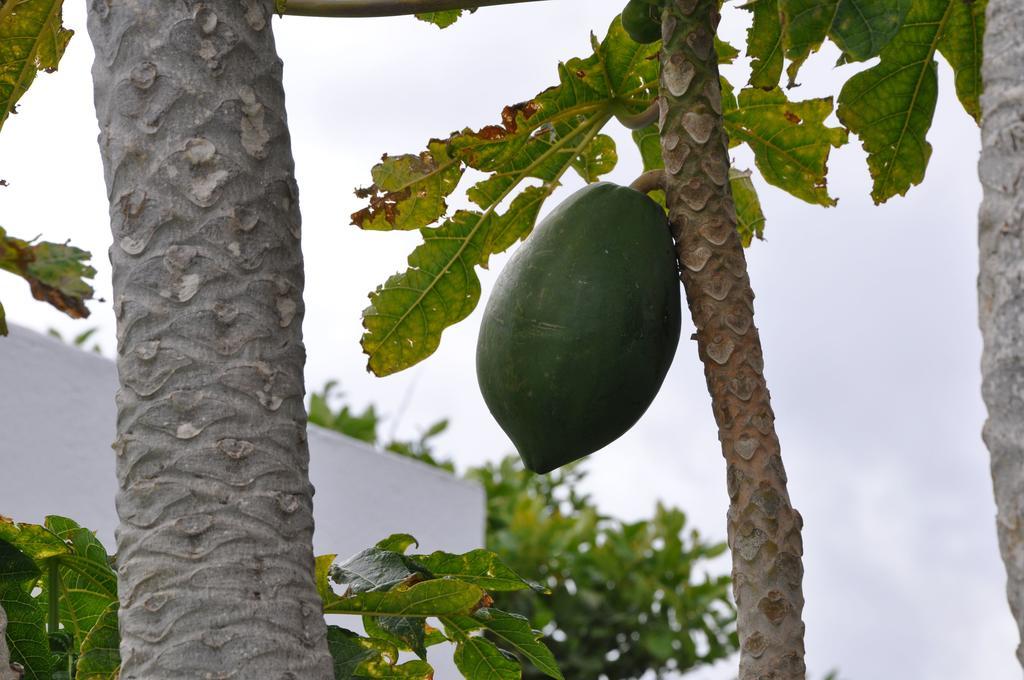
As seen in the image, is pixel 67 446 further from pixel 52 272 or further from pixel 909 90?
pixel 52 272

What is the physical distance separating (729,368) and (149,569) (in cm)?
54

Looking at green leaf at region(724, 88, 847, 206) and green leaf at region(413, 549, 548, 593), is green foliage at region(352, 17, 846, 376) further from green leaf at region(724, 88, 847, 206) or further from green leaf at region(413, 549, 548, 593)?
green leaf at region(413, 549, 548, 593)

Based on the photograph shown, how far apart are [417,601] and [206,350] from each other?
473 mm

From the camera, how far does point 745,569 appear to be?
108 cm

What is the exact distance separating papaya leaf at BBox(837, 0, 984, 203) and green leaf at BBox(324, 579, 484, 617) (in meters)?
0.74

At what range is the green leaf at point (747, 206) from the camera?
1644 millimetres

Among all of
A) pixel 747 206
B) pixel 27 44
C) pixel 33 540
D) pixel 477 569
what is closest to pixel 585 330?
pixel 477 569

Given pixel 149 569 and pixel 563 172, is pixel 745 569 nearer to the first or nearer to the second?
pixel 149 569

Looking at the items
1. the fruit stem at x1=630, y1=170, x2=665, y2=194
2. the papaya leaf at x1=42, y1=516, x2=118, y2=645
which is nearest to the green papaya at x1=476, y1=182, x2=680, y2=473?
the fruit stem at x1=630, y1=170, x2=665, y2=194

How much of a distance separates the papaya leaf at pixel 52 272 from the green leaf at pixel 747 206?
0.96 m

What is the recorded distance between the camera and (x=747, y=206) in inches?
65.6

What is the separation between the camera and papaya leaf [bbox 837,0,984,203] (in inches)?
57.9

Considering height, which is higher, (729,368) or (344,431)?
(344,431)

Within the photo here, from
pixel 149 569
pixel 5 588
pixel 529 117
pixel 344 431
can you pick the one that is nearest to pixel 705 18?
pixel 529 117
